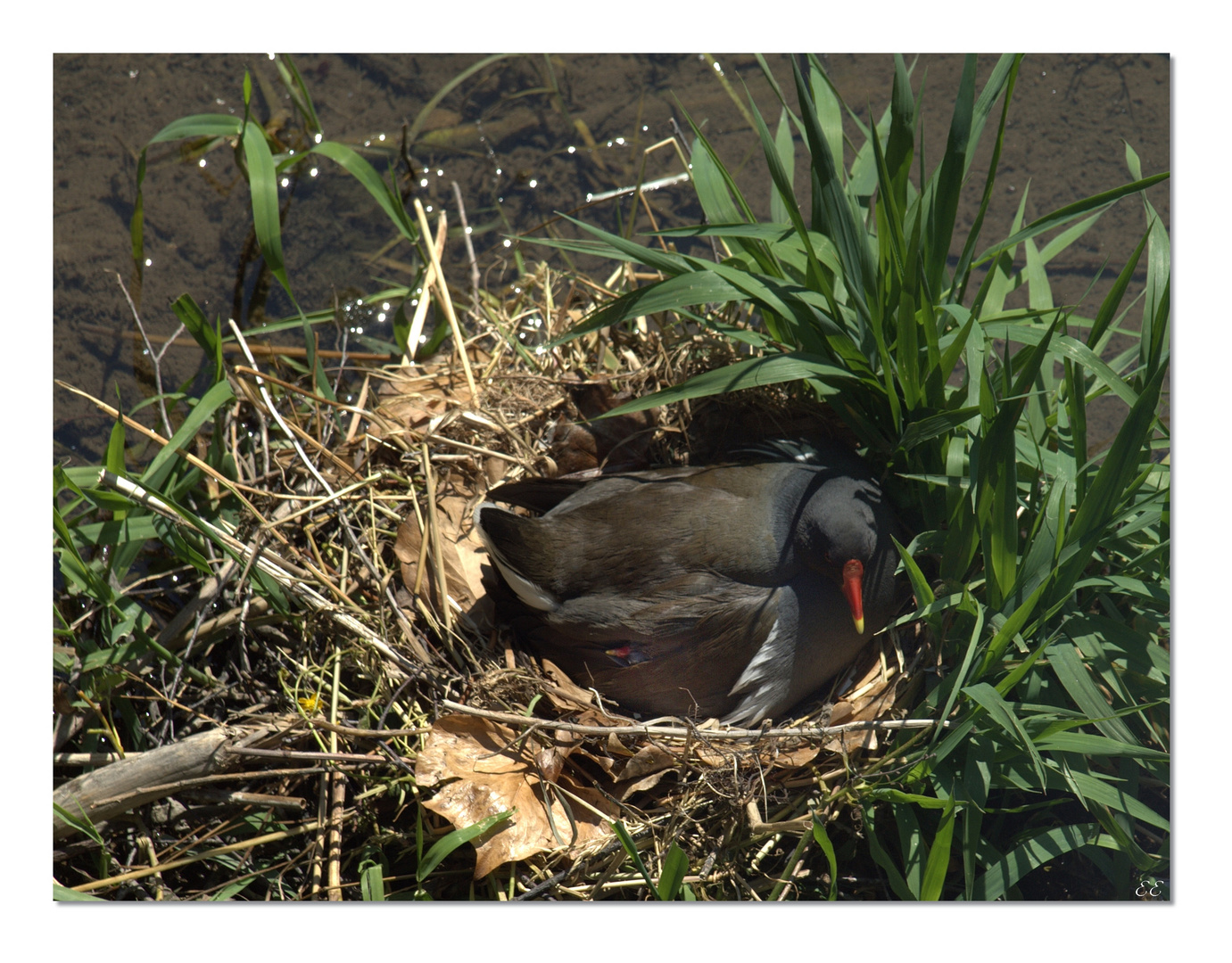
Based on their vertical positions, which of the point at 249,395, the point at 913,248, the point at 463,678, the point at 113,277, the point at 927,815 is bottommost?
the point at 927,815

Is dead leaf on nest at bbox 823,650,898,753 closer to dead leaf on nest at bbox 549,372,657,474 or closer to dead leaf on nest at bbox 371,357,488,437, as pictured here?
dead leaf on nest at bbox 549,372,657,474

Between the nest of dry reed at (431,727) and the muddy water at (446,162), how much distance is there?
1.73 feet

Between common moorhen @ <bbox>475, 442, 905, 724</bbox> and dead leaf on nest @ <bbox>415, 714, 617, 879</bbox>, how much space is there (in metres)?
0.28

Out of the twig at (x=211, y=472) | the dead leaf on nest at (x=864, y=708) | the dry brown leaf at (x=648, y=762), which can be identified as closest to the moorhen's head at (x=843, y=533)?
the dead leaf on nest at (x=864, y=708)

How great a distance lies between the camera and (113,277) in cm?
257

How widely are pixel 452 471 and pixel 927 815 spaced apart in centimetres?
154

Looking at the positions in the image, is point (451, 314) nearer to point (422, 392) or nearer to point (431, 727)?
point (422, 392)

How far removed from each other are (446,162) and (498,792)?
2.16 metres

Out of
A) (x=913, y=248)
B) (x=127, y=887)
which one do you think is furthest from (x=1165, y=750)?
(x=127, y=887)

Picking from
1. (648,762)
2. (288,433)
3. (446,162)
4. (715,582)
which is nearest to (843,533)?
(715,582)

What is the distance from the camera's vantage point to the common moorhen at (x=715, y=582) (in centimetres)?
204

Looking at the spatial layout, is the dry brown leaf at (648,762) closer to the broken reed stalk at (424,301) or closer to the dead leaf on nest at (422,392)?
the dead leaf on nest at (422,392)

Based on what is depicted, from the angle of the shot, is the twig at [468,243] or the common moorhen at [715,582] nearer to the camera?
the common moorhen at [715,582]

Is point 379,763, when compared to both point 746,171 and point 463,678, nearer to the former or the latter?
point 463,678
